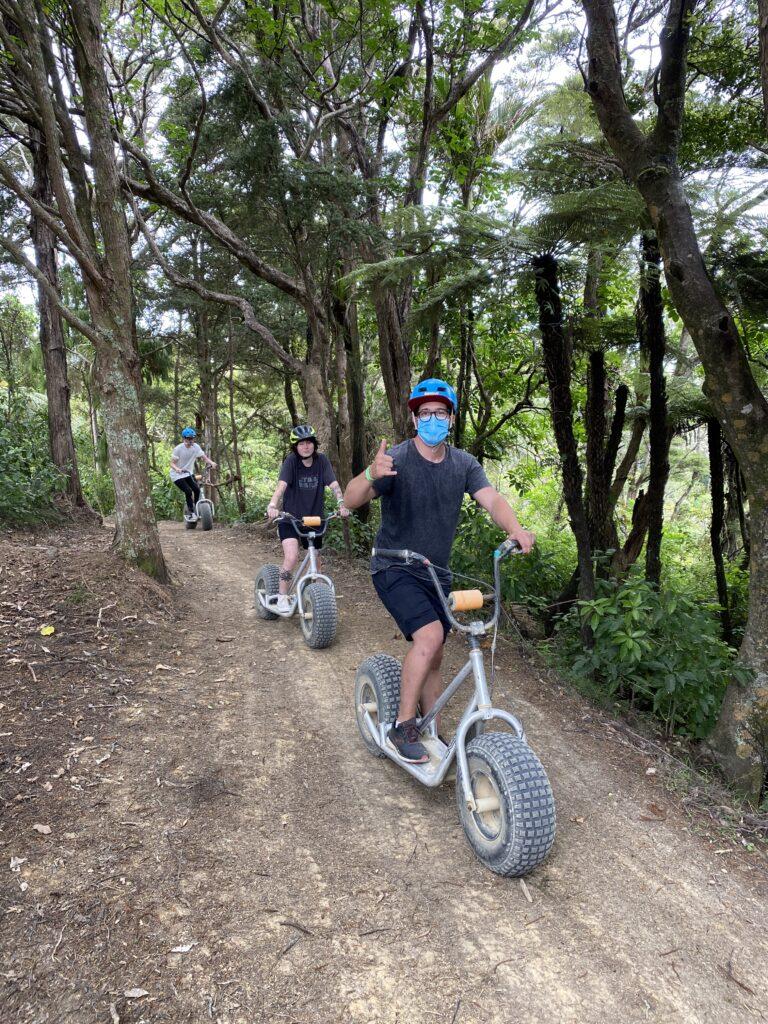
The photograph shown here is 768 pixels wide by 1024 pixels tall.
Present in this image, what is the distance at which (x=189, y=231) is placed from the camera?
13.2m

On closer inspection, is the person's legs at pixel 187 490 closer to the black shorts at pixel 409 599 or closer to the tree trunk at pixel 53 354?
the tree trunk at pixel 53 354

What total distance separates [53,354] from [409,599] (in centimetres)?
989

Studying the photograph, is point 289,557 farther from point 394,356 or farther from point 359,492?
point 394,356

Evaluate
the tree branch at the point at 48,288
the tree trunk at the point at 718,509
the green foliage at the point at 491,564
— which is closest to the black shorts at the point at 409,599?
the green foliage at the point at 491,564

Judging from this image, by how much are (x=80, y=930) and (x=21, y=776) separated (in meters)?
1.31

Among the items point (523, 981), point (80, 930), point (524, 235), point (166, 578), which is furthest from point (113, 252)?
point (523, 981)

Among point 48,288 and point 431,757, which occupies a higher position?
point 48,288

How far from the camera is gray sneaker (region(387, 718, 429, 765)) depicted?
11.2 feet

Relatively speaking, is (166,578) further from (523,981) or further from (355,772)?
(523,981)

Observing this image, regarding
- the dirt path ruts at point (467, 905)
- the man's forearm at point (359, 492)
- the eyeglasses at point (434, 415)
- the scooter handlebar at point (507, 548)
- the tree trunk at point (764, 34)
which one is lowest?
the dirt path ruts at point (467, 905)

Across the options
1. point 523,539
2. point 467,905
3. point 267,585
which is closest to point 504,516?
point 523,539

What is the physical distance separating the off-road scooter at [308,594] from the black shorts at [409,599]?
2.10 m

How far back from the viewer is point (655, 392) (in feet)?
19.7

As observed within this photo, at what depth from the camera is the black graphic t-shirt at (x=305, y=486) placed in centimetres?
661
